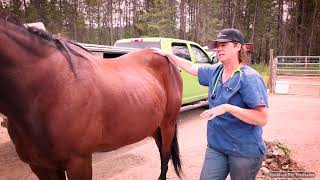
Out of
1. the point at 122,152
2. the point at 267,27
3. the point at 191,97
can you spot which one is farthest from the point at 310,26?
the point at 122,152

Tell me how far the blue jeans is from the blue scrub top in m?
0.04

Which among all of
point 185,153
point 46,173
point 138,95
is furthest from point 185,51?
point 46,173

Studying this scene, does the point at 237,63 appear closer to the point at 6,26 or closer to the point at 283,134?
the point at 6,26

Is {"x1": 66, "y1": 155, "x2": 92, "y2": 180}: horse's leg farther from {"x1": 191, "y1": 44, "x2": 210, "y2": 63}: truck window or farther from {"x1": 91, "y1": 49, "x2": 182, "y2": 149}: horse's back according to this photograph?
{"x1": 191, "y1": 44, "x2": 210, "y2": 63}: truck window

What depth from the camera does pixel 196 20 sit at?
3691cm

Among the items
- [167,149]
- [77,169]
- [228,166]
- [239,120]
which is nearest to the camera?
[239,120]

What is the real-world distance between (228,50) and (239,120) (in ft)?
1.54

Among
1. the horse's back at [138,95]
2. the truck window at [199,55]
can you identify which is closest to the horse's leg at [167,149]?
the horse's back at [138,95]

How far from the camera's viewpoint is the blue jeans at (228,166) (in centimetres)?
240

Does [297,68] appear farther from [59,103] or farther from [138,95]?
[59,103]

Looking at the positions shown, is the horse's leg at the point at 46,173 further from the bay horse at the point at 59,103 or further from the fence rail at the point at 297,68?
the fence rail at the point at 297,68

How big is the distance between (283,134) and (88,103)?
16.6 ft

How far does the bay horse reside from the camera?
2.55m

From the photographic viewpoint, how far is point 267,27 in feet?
135
